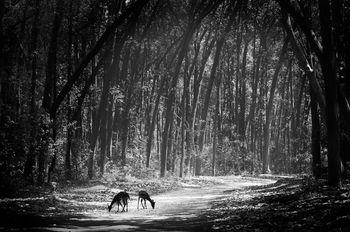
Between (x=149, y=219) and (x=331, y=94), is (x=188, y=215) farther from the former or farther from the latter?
(x=331, y=94)

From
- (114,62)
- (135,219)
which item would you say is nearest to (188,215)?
(135,219)

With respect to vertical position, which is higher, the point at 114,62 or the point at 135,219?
the point at 114,62

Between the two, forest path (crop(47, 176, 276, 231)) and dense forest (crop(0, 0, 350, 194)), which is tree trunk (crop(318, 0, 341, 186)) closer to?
dense forest (crop(0, 0, 350, 194))

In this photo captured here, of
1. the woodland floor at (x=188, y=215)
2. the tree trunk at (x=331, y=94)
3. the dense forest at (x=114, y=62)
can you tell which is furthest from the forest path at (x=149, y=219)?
the dense forest at (x=114, y=62)

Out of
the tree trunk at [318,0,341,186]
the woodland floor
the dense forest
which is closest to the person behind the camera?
the woodland floor

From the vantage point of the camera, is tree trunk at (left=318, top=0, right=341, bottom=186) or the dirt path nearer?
the dirt path

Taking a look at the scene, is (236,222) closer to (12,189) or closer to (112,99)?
(12,189)

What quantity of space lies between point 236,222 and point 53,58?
15115mm

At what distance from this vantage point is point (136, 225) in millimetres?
13609

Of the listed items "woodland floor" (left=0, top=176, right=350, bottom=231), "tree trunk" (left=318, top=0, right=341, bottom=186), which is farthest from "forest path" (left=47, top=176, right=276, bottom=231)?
"tree trunk" (left=318, top=0, right=341, bottom=186)

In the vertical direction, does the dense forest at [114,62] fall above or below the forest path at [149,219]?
above

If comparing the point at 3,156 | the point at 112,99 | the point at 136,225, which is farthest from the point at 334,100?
the point at 112,99

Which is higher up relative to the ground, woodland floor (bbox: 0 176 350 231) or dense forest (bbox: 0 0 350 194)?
dense forest (bbox: 0 0 350 194)

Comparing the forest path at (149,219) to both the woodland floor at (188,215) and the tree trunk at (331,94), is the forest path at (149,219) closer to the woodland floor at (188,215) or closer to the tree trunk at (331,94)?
the woodland floor at (188,215)
